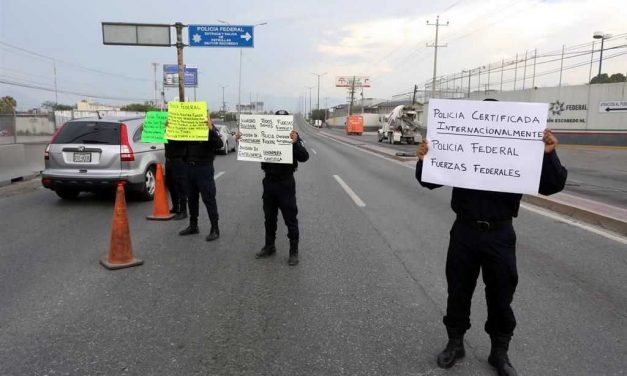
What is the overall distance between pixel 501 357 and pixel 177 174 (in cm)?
619

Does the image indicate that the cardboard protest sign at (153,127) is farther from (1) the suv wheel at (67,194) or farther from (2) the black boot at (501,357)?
(2) the black boot at (501,357)

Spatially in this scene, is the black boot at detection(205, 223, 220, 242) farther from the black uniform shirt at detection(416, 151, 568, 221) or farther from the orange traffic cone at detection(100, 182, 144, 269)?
the black uniform shirt at detection(416, 151, 568, 221)

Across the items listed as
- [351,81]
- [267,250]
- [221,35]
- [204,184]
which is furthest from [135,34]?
[351,81]

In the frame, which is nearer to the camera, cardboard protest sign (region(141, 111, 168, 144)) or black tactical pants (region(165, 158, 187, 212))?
black tactical pants (region(165, 158, 187, 212))

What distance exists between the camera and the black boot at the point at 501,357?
3.23m

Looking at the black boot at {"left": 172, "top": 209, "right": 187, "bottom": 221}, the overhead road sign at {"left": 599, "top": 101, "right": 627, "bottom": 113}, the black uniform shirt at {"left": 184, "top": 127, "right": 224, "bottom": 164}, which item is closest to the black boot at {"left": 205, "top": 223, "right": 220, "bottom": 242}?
the black uniform shirt at {"left": 184, "top": 127, "right": 224, "bottom": 164}

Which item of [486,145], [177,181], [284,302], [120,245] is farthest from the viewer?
[177,181]

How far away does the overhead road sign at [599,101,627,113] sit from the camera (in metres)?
28.6

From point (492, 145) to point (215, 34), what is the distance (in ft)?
78.6

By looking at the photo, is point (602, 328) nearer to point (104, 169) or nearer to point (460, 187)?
point (460, 187)

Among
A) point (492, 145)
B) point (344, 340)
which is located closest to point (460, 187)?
point (492, 145)

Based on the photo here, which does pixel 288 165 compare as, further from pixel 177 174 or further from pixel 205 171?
pixel 177 174

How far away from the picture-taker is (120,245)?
18.3 feet

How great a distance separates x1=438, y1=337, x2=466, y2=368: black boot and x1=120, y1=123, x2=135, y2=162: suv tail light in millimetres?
7401
